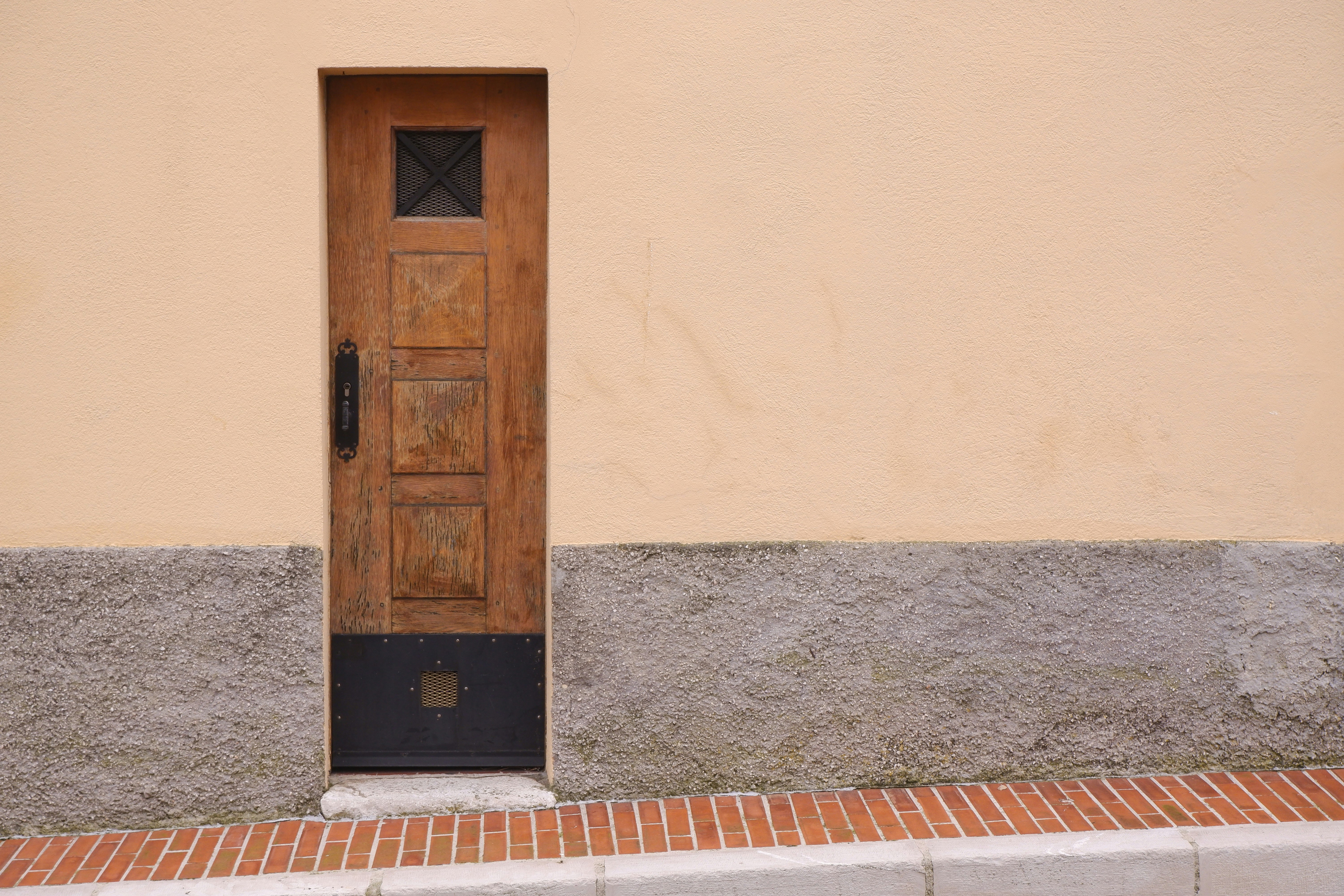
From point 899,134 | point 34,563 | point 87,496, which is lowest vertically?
point 34,563

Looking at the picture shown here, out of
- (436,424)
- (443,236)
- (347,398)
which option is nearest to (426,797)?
(436,424)

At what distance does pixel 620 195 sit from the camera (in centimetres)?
396

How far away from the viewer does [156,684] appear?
395cm

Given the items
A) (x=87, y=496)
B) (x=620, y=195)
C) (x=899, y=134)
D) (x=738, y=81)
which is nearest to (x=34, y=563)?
(x=87, y=496)

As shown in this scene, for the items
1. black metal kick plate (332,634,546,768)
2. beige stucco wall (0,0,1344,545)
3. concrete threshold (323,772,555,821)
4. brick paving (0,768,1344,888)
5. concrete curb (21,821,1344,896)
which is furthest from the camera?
black metal kick plate (332,634,546,768)

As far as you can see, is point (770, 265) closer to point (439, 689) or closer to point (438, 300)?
point (438, 300)

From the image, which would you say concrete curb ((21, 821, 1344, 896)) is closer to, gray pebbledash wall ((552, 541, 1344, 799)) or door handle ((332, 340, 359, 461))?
gray pebbledash wall ((552, 541, 1344, 799))

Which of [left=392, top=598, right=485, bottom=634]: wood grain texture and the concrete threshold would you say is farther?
[left=392, top=598, right=485, bottom=634]: wood grain texture

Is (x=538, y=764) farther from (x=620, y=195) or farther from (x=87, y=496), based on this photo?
(x=620, y=195)

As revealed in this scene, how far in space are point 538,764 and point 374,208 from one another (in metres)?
2.22

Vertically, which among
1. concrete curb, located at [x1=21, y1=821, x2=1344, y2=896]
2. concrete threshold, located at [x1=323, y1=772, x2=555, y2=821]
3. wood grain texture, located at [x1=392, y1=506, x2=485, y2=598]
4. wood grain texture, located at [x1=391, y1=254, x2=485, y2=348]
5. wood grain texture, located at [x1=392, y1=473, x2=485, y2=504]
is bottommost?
concrete curb, located at [x1=21, y1=821, x2=1344, y2=896]

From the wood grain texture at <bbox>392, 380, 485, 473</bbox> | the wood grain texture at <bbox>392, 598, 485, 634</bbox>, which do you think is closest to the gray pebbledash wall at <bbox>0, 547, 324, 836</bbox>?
the wood grain texture at <bbox>392, 598, 485, 634</bbox>

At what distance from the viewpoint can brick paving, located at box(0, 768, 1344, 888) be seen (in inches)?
147

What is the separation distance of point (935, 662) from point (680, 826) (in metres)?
1.13
